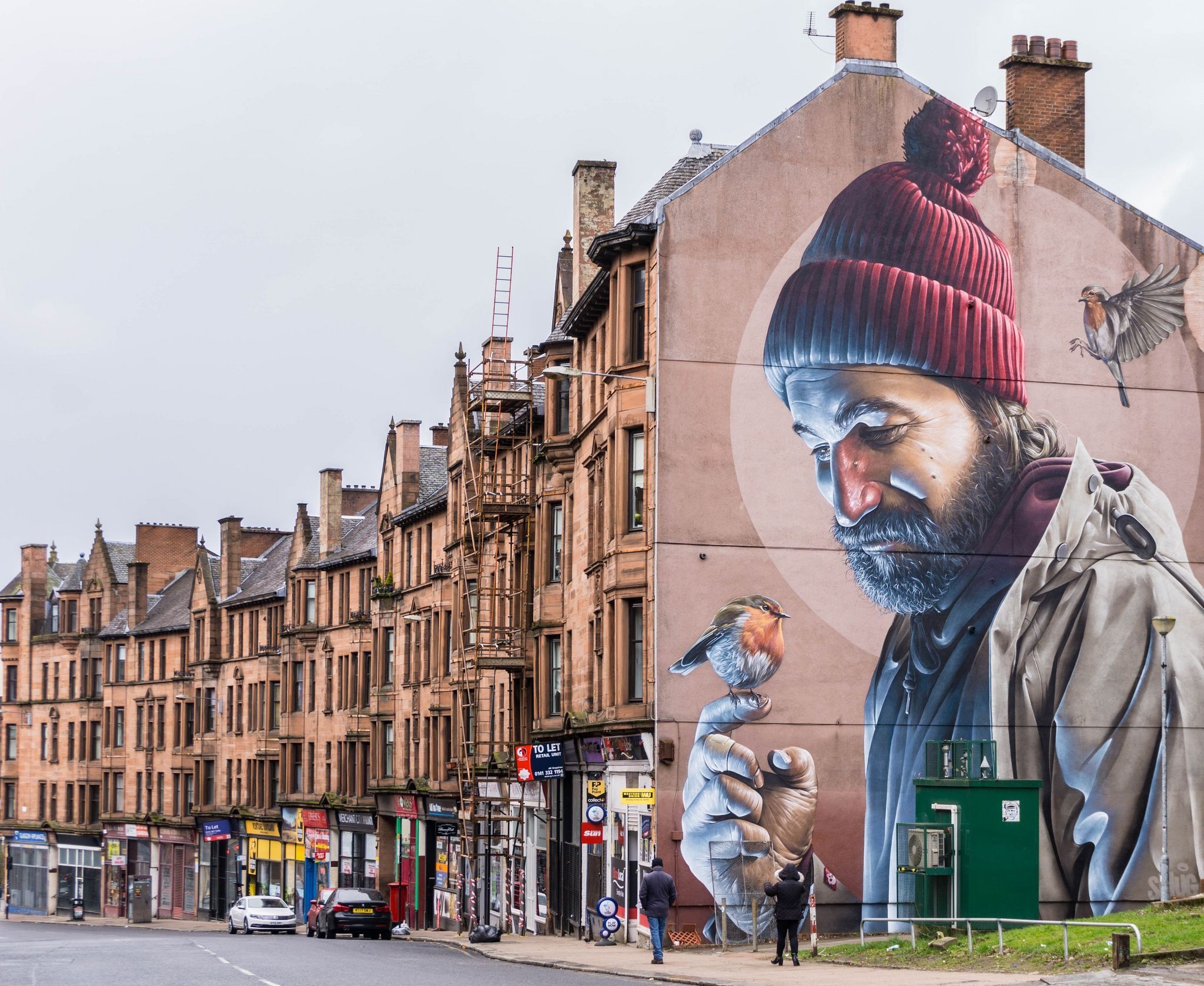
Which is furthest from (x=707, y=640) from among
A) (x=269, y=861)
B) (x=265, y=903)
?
(x=269, y=861)

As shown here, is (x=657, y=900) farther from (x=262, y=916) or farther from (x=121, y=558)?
(x=121, y=558)

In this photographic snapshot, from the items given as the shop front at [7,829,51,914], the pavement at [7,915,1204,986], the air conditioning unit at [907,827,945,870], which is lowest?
the shop front at [7,829,51,914]

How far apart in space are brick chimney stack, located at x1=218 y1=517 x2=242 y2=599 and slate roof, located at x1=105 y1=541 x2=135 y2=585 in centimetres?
1644

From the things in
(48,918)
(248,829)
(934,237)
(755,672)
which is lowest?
(48,918)

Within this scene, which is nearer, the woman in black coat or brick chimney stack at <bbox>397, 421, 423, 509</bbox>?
the woman in black coat

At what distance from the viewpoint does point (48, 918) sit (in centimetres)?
9462

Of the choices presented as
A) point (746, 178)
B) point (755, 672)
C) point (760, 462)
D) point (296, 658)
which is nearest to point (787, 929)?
point (755, 672)

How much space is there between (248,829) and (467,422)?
35836 millimetres

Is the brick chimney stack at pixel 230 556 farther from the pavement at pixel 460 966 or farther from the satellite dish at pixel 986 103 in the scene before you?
the satellite dish at pixel 986 103

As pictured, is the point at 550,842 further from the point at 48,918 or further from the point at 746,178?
the point at 48,918

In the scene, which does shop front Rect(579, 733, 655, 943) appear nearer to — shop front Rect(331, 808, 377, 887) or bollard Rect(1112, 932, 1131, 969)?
bollard Rect(1112, 932, 1131, 969)

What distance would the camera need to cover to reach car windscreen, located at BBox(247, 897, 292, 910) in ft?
192

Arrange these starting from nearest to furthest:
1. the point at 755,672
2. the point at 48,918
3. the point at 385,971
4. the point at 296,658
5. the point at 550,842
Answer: the point at 385,971 < the point at 755,672 < the point at 550,842 < the point at 296,658 < the point at 48,918

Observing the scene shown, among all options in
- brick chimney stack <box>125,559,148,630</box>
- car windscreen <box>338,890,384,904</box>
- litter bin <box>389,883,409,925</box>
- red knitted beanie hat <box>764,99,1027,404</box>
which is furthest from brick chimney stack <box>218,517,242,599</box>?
red knitted beanie hat <box>764,99,1027,404</box>
